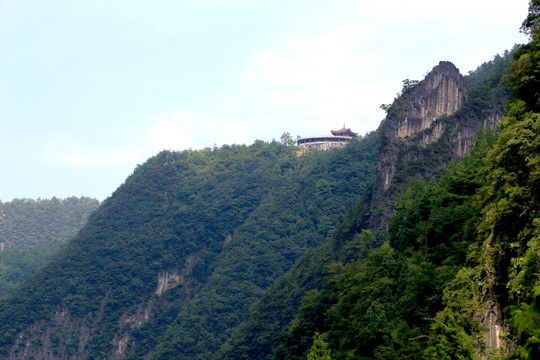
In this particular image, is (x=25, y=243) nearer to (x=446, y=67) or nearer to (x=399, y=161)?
(x=399, y=161)

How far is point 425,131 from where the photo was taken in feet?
268

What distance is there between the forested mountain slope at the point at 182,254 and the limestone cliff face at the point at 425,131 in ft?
80.7

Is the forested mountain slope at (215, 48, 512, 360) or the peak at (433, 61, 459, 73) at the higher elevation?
the peak at (433, 61, 459, 73)

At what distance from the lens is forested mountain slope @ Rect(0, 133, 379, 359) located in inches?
4456

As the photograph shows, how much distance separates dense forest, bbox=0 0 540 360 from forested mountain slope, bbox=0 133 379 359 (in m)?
0.31

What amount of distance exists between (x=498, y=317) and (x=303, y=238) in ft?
290

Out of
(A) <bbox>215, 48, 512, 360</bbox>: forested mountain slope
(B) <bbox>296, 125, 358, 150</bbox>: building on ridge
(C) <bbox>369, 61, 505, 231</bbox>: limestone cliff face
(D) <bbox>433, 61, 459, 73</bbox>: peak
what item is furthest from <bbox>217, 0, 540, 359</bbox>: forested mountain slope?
(B) <bbox>296, 125, 358, 150</bbox>: building on ridge

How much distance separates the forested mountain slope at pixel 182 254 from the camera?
4456 inches

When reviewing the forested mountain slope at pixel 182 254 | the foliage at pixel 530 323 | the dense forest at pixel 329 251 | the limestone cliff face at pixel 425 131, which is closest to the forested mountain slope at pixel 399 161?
the limestone cliff face at pixel 425 131

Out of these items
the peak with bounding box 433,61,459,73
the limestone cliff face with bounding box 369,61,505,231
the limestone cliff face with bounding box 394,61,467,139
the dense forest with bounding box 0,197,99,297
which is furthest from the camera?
the dense forest with bounding box 0,197,99,297

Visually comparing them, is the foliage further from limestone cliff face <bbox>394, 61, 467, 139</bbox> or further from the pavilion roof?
the pavilion roof

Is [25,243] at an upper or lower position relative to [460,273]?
upper

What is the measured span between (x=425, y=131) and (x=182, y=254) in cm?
6592

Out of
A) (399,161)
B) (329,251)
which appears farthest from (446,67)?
(329,251)
